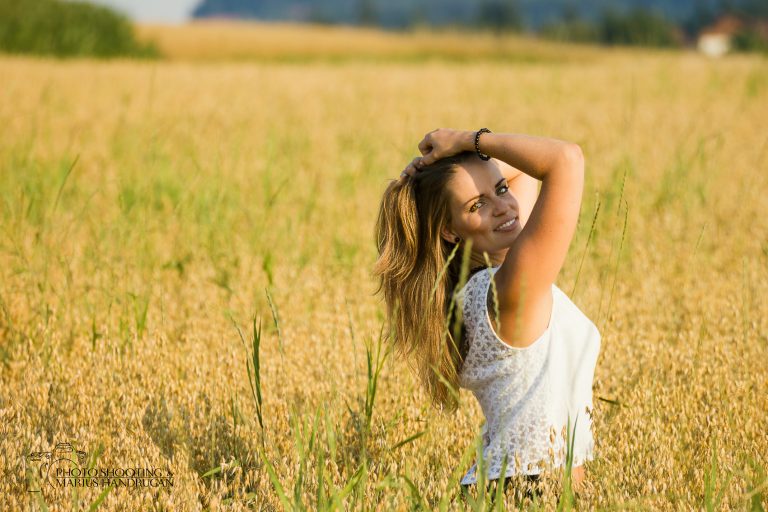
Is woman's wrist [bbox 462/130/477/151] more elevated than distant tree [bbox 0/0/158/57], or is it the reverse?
distant tree [bbox 0/0/158/57]

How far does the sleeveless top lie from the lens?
7.64 ft

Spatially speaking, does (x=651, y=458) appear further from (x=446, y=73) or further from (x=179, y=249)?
(x=446, y=73)

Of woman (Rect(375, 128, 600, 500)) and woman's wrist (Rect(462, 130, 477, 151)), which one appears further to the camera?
woman's wrist (Rect(462, 130, 477, 151))

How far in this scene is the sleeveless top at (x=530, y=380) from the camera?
2328mm

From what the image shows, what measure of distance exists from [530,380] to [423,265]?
0.44 m

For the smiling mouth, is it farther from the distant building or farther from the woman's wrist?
the distant building

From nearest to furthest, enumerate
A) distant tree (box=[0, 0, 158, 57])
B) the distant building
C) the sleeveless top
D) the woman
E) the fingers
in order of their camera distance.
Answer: the woman
the sleeveless top
the fingers
distant tree (box=[0, 0, 158, 57])
the distant building

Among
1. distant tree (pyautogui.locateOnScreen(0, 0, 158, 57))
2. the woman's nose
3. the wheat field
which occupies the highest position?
distant tree (pyautogui.locateOnScreen(0, 0, 158, 57))

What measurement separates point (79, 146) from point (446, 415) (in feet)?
19.9

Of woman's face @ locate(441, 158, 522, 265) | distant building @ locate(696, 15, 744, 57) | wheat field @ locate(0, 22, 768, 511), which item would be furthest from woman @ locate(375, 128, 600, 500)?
distant building @ locate(696, 15, 744, 57)

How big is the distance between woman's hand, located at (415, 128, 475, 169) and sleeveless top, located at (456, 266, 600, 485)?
34 cm

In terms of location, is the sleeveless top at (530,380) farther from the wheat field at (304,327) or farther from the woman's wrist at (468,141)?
the woman's wrist at (468,141)

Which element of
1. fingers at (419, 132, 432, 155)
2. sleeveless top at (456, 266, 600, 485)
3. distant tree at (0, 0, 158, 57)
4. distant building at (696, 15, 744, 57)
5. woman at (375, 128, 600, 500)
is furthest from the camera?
distant building at (696, 15, 744, 57)

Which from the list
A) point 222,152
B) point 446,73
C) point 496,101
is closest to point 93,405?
point 222,152
